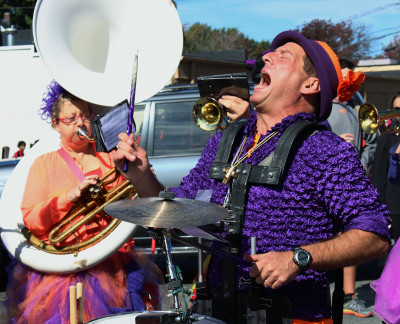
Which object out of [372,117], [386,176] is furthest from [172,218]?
[386,176]

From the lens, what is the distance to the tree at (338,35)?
32781mm

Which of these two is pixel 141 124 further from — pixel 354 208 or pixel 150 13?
pixel 354 208

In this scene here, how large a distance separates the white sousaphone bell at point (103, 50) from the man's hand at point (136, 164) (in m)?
0.61

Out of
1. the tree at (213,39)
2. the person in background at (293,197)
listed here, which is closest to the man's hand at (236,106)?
the person in background at (293,197)

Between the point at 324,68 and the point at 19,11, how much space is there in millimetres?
31912

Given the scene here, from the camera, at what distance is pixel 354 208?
1.96m

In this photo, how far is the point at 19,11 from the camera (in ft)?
104

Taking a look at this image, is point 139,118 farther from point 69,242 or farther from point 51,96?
point 69,242

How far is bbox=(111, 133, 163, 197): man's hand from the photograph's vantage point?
2154 millimetres

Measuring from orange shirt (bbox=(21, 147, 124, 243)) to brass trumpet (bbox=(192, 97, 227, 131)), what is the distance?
43.4 inches

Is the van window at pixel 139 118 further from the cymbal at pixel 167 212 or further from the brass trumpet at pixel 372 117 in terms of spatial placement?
the cymbal at pixel 167 212

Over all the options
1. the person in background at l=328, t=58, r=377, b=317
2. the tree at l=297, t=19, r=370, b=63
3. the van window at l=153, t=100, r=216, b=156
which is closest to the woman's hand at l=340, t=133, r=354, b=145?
the person in background at l=328, t=58, r=377, b=317

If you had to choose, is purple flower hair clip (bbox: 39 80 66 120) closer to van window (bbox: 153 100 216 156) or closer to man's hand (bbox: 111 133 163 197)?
man's hand (bbox: 111 133 163 197)

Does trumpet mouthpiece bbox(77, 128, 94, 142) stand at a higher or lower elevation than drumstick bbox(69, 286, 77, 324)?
higher
